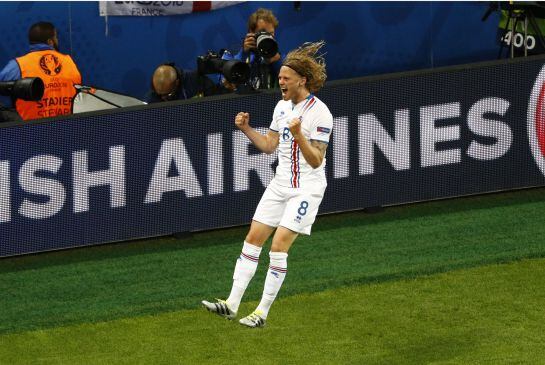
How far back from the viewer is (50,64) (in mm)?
14773

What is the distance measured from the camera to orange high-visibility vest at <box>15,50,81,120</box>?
48.0 ft

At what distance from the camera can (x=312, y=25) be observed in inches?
741

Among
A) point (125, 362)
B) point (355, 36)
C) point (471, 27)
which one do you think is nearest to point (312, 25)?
point (355, 36)

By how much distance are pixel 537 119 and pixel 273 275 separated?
17.4 feet

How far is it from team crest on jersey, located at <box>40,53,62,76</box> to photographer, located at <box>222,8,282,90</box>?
1745 millimetres

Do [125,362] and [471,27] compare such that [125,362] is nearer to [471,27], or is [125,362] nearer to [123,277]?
[123,277]

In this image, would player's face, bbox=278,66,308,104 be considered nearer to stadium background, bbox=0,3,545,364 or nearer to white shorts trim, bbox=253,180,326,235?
white shorts trim, bbox=253,180,326,235

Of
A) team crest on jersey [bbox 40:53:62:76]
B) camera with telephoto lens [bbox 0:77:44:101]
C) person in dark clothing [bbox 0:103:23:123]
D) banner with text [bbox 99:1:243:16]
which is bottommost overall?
person in dark clothing [bbox 0:103:23:123]

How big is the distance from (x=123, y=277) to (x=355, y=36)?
282 inches

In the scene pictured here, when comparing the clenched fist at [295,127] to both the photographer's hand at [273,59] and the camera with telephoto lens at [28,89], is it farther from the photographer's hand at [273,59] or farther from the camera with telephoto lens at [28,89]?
the photographer's hand at [273,59]

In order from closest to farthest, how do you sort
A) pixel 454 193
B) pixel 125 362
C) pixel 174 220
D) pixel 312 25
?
pixel 125 362 < pixel 174 220 < pixel 454 193 < pixel 312 25

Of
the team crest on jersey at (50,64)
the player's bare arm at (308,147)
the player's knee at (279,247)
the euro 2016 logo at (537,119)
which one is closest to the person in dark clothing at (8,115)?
the team crest on jersey at (50,64)

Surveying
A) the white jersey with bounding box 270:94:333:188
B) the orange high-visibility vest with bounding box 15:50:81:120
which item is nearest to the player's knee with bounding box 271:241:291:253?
the white jersey with bounding box 270:94:333:188

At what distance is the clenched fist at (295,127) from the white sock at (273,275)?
104 centimetres
